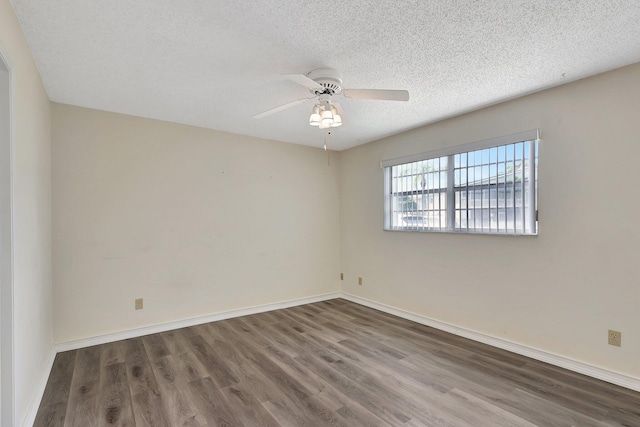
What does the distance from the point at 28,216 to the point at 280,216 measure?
9.17 feet

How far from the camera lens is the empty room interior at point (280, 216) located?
185cm

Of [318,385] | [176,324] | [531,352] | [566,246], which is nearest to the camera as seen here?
[318,385]

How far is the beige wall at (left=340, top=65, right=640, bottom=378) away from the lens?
7.60 ft

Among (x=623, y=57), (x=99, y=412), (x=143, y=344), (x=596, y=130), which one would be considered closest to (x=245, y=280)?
(x=143, y=344)

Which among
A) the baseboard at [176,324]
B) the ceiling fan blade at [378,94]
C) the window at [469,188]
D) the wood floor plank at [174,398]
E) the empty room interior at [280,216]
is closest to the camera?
the empty room interior at [280,216]

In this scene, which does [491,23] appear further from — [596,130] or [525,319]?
[525,319]

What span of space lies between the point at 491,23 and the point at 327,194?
11.2ft

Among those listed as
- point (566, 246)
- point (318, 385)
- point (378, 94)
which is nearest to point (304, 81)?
point (378, 94)

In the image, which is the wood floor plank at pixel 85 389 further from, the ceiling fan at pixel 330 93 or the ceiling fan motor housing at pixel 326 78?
the ceiling fan motor housing at pixel 326 78

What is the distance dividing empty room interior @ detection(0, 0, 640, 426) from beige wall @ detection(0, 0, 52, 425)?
0.03m

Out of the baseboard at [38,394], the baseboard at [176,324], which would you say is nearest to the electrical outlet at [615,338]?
the baseboard at [176,324]

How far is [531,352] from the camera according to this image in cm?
281

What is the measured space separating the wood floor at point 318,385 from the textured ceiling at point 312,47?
2384 millimetres

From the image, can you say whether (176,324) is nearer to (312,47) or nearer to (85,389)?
(85,389)
